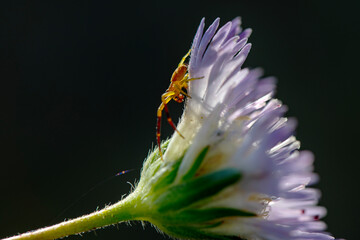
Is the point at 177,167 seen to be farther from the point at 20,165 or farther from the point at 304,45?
the point at 304,45

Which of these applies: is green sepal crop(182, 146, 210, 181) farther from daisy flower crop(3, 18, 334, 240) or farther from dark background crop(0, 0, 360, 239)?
dark background crop(0, 0, 360, 239)

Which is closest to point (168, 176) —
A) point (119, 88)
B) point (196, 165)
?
point (196, 165)

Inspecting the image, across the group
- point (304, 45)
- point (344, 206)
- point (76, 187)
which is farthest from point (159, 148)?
point (304, 45)

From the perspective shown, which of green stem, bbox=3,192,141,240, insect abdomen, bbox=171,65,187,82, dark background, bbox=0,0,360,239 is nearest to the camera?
green stem, bbox=3,192,141,240

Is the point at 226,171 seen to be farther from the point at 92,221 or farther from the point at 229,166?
the point at 92,221

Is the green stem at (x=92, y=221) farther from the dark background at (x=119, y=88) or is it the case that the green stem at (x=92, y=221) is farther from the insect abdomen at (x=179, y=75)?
the dark background at (x=119, y=88)

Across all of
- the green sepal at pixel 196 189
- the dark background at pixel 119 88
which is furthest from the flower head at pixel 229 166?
the dark background at pixel 119 88

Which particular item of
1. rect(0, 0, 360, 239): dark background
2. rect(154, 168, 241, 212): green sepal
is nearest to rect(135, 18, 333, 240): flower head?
rect(154, 168, 241, 212): green sepal
